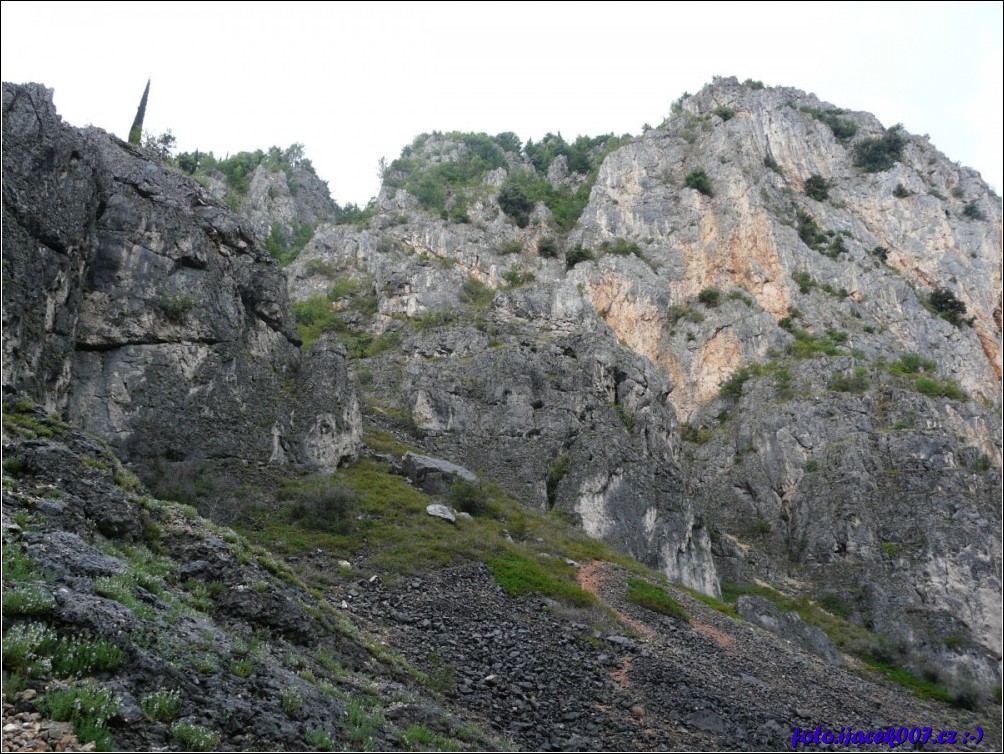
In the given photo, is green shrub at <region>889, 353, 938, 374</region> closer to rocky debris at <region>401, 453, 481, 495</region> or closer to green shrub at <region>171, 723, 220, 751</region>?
rocky debris at <region>401, 453, 481, 495</region>

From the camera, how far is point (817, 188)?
86312mm

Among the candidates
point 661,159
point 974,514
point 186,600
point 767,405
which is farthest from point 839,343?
point 186,600

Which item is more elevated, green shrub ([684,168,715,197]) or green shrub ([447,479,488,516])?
green shrub ([684,168,715,197])

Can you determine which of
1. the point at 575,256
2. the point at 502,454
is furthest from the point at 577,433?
the point at 575,256

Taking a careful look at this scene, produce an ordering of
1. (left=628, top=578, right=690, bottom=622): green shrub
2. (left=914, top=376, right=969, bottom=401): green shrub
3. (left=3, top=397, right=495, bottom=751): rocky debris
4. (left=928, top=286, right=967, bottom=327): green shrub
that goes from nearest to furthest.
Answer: (left=3, top=397, right=495, bottom=751): rocky debris
(left=628, top=578, right=690, bottom=622): green shrub
(left=914, top=376, right=969, bottom=401): green shrub
(left=928, top=286, right=967, bottom=327): green shrub

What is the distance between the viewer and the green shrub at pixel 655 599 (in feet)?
86.7

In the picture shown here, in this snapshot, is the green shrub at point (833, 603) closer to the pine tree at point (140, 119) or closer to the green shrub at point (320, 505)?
the green shrub at point (320, 505)

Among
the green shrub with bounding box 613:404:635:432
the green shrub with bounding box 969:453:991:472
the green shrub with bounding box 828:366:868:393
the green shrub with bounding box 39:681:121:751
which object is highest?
the green shrub with bounding box 828:366:868:393

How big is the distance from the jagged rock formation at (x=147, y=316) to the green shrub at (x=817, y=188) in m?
69.7

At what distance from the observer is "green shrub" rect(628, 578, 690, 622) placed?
86.7 feet

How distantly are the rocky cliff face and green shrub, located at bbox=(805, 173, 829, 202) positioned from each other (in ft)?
1.24

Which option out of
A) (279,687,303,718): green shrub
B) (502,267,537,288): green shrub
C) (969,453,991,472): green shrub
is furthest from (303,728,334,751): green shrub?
(502,267,537,288): green shrub

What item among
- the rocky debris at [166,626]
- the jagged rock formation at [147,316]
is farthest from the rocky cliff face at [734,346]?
the rocky debris at [166,626]

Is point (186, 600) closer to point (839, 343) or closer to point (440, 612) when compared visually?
point (440, 612)
